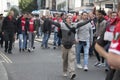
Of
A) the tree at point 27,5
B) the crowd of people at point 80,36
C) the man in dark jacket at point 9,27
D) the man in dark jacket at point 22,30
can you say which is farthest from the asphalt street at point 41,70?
the tree at point 27,5

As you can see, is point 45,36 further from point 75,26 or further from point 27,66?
point 75,26

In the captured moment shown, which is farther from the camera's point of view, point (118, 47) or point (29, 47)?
point (29, 47)

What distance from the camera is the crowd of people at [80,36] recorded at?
4096mm

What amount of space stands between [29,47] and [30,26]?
101 centimetres

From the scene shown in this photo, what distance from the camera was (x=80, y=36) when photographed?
12.9 meters

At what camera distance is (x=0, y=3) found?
73.3 meters

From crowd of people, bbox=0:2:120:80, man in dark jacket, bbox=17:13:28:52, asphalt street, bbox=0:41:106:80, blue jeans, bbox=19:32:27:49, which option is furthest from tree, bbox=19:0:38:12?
asphalt street, bbox=0:41:106:80

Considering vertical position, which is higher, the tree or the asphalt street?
the asphalt street

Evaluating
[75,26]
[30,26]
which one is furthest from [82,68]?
[30,26]

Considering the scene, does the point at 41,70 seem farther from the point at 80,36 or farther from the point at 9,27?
the point at 9,27

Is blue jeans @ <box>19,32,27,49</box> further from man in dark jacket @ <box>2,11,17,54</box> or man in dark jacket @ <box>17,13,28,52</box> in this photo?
man in dark jacket @ <box>2,11,17,54</box>

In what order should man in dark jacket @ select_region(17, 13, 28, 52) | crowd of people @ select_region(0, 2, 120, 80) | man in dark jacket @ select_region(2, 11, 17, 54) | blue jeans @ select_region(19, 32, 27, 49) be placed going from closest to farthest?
crowd of people @ select_region(0, 2, 120, 80) < man in dark jacket @ select_region(2, 11, 17, 54) < man in dark jacket @ select_region(17, 13, 28, 52) < blue jeans @ select_region(19, 32, 27, 49)

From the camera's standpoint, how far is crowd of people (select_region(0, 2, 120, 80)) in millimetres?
4096

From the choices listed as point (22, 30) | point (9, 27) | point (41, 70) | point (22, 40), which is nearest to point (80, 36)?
point (41, 70)
